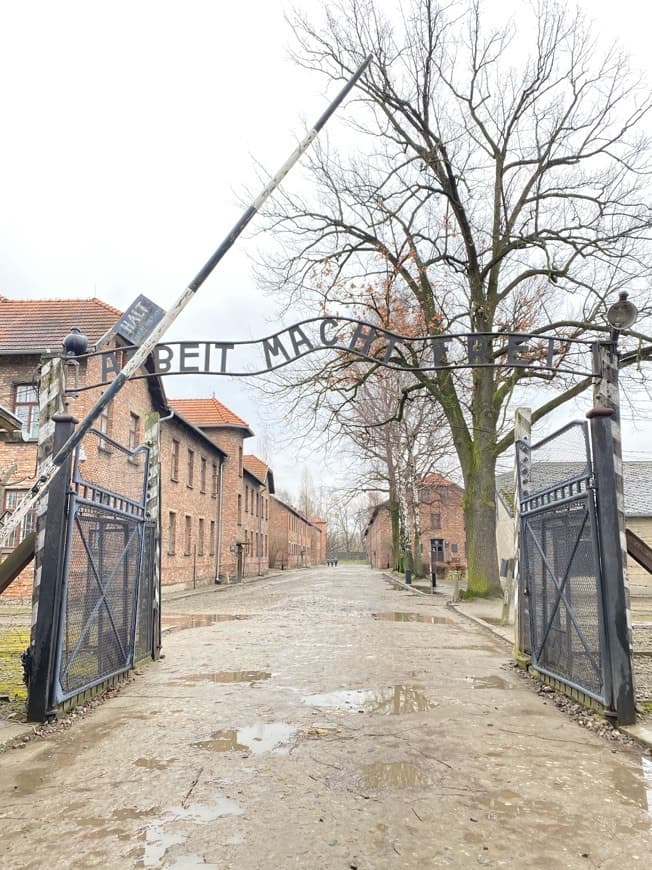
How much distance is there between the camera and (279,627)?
14.5 meters

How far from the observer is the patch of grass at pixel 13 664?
733 centimetres

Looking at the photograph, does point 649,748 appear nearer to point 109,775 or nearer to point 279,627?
point 109,775

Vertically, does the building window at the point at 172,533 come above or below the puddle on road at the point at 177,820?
above

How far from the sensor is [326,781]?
4520 millimetres

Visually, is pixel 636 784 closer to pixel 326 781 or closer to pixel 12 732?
pixel 326 781

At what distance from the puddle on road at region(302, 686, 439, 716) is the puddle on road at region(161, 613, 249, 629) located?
27.3ft

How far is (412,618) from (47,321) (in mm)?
14842

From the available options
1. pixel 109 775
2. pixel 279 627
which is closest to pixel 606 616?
pixel 109 775

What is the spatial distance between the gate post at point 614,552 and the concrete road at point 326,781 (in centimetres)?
54

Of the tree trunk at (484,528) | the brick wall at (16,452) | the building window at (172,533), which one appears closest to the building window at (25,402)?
the brick wall at (16,452)

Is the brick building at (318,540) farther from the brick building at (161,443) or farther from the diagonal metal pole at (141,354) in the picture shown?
the diagonal metal pole at (141,354)

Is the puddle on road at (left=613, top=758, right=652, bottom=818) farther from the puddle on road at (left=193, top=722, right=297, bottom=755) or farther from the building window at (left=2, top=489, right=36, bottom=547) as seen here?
the building window at (left=2, top=489, right=36, bottom=547)

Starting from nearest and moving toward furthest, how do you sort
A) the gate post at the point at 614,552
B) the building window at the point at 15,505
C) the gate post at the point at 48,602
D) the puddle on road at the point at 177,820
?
the puddle on road at the point at 177,820, the gate post at the point at 614,552, the gate post at the point at 48,602, the building window at the point at 15,505

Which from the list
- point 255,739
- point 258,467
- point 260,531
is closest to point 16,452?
point 255,739
